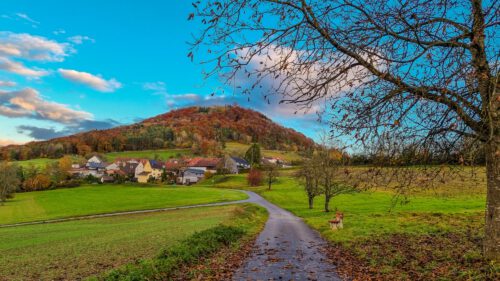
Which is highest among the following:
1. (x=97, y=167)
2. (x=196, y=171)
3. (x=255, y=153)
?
(x=255, y=153)

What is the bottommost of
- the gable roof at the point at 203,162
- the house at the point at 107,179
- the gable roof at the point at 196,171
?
the house at the point at 107,179

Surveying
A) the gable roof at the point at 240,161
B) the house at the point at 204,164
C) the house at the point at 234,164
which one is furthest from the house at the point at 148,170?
the gable roof at the point at 240,161

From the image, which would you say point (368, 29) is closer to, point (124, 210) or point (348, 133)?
point (348, 133)

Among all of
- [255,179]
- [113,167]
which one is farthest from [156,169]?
[255,179]

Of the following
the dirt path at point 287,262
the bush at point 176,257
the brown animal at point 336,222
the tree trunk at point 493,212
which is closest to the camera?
the tree trunk at point 493,212

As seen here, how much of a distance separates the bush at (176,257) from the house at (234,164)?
4989 inches

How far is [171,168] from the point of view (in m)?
159

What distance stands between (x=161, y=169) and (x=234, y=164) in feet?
104

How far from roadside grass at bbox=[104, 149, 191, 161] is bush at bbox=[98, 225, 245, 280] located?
16734 centimetres

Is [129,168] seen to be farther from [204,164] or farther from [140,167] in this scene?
→ [204,164]

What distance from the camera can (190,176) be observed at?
14638cm

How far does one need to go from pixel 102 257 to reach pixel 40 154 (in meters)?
188

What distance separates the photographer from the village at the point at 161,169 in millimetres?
142375

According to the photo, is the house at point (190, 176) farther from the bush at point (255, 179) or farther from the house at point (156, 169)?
the bush at point (255, 179)
